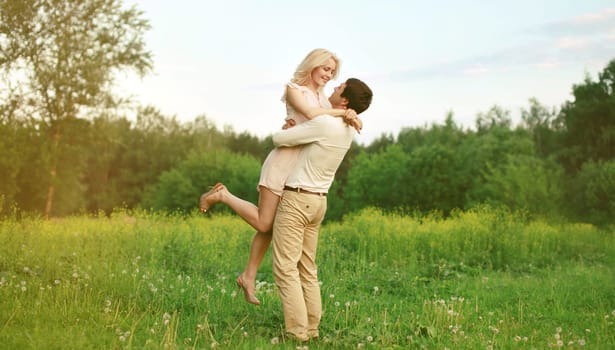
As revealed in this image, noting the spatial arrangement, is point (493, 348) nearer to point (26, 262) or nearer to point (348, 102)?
point (348, 102)

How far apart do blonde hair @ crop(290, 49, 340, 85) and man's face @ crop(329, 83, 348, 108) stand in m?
0.13

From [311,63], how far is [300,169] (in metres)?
0.92

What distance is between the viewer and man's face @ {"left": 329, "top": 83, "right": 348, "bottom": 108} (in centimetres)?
578

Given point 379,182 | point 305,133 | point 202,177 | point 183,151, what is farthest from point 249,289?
point 183,151

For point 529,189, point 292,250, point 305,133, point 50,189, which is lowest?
point 292,250

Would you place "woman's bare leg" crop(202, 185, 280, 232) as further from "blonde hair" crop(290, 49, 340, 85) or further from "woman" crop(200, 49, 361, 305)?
"blonde hair" crop(290, 49, 340, 85)

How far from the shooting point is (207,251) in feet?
39.5

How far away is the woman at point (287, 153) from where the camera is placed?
559 centimetres

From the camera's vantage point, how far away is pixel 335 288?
8.85 metres

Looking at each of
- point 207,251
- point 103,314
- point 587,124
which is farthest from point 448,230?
point 587,124

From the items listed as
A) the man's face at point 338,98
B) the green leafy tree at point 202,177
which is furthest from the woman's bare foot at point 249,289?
the green leafy tree at point 202,177

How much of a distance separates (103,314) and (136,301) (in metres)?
1.06

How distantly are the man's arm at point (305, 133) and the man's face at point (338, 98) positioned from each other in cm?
34

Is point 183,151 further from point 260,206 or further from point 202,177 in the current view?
point 260,206
